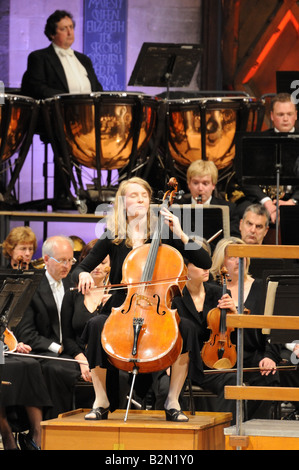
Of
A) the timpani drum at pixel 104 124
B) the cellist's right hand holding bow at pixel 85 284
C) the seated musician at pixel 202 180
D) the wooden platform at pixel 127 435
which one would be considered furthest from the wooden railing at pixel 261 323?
the timpani drum at pixel 104 124

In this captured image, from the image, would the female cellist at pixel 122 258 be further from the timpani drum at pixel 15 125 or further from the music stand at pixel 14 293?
the timpani drum at pixel 15 125

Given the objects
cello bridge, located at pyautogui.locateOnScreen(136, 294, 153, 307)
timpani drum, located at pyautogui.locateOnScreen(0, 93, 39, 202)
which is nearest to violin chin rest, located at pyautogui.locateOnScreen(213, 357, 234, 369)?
cello bridge, located at pyautogui.locateOnScreen(136, 294, 153, 307)

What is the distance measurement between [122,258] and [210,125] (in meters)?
2.29

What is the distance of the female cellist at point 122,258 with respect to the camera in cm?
444

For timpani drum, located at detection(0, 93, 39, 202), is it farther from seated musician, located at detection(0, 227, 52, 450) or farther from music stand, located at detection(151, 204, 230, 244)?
seated musician, located at detection(0, 227, 52, 450)

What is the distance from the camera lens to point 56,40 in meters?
7.41

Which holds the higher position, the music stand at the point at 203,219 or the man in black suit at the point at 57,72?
the man in black suit at the point at 57,72

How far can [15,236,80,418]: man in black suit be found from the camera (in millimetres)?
5414

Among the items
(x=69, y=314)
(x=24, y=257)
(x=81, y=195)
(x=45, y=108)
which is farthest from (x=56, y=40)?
(x=69, y=314)

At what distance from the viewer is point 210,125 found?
682 cm

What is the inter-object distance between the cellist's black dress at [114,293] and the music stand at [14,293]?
0.23m

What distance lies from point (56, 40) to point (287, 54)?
2118 mm

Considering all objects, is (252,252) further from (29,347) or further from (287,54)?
(287,54)

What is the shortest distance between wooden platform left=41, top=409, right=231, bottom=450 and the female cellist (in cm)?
17
